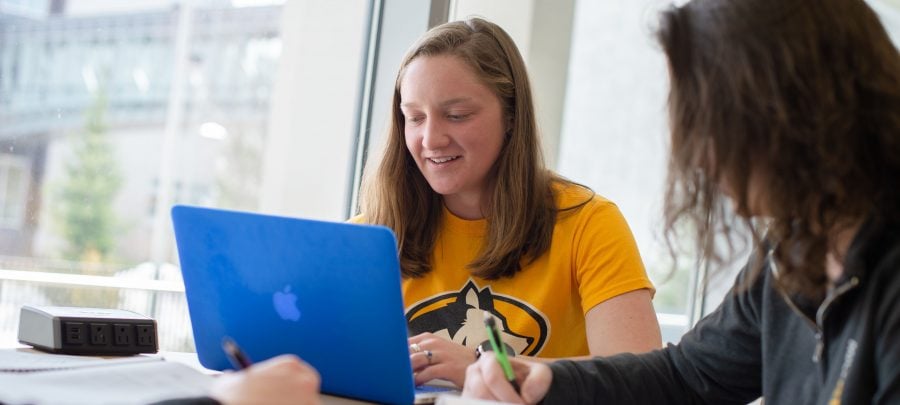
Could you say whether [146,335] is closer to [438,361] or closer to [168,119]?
[438,361]

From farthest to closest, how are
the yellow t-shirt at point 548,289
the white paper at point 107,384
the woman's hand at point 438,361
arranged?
1. the yellow t-shirt at point 548,289
2. the woman's hand at point 438,361
3. the white paper at point 107,384

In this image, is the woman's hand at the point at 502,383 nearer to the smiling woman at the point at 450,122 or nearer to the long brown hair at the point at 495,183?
the long brown hair at the point at 495,183

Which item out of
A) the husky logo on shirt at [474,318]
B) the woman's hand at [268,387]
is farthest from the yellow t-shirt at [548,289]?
the woman's hand at [268,387]

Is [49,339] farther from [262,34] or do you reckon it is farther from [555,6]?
[555,6]

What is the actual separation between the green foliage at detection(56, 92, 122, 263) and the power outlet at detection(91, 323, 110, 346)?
0.58 m

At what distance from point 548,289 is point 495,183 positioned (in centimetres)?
26

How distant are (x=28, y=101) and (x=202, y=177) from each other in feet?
1.34

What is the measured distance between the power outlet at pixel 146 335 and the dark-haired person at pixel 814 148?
867 mm

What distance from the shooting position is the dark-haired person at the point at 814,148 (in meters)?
0.98

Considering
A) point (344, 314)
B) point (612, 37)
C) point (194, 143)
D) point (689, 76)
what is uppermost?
point (612, 37)

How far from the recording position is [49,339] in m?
1.42

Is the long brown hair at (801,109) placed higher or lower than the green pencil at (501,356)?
higher

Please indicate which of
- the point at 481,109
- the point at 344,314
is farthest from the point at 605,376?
the point at 481,109

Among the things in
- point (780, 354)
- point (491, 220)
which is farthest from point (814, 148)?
point (491, 220)
